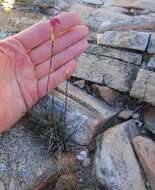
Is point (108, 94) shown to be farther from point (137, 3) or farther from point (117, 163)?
point (137, 3)

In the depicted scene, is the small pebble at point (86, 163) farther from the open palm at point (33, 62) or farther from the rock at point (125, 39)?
the rock at point (125, 39)

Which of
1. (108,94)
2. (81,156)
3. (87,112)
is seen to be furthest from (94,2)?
(81,156)

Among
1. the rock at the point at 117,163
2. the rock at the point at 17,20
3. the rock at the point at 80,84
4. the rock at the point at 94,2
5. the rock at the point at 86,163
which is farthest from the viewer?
the rock at the point at 94,2

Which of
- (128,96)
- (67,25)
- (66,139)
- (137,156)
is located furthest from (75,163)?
(67,25)

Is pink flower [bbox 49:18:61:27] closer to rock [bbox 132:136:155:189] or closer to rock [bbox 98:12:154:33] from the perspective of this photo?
rock [bbox 98:12:154:33]

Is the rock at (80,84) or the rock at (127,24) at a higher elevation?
the rock at (127,24)

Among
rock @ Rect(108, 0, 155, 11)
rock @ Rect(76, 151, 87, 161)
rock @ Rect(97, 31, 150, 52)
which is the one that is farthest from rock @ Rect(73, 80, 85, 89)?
rock @ Rect(108, 0, 155, 11)

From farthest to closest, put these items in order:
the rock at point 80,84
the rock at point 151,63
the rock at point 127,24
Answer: the rock at point 127,24, the rock at point 80,84, the rock at point 151,63

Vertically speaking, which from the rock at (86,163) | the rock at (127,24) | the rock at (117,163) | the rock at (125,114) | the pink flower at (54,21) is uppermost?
the pink flower at (54,21)

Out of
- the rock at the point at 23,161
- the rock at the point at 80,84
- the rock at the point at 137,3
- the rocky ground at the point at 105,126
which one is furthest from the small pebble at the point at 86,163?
the rock at the point at 137,3
